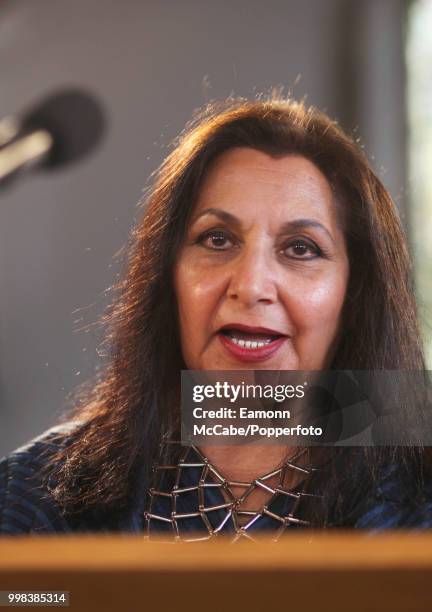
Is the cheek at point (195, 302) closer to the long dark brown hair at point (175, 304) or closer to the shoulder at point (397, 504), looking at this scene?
the long dark brown hair at point (175, 304)

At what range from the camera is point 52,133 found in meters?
0.71

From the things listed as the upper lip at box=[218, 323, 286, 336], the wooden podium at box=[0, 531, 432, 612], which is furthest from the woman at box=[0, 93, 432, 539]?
the wooden podium at box=[0, 531, 432, 612]

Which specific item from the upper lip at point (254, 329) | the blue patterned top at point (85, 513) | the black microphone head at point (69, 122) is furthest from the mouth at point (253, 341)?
the black microphone head at point (69, 122)

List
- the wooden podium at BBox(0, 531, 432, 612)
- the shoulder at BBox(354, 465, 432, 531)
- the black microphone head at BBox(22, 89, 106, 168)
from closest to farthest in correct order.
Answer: the wooden podium at BBox(0, 531, 432, 612) < the shoulder at BBox(354, 465, 432, 531) < the black microphone head at BBox(22, 89, 106, 168)

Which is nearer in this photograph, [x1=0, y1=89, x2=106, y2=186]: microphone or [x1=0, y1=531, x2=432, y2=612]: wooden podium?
[x1=0, y1=531, x2=432, y2=612]: wooden podium

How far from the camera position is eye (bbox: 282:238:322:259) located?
23.8 inches

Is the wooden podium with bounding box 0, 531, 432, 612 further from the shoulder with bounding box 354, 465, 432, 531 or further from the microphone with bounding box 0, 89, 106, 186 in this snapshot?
the microphone with bounding box 0, 89, 106, 186

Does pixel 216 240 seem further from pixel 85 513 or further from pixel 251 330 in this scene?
pixel 85 513

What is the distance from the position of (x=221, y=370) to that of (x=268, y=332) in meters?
0.04

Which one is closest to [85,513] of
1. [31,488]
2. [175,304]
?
[31,488]

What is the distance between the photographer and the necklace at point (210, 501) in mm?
595

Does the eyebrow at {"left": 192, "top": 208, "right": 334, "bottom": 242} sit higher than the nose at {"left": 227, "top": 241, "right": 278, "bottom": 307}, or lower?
higher

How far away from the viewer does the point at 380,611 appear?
0.37m

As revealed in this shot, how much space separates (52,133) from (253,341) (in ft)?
0.84
